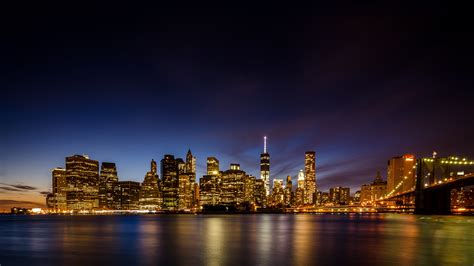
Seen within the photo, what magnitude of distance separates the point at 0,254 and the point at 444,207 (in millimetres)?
106538

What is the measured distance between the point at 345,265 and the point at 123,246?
78.5 ft

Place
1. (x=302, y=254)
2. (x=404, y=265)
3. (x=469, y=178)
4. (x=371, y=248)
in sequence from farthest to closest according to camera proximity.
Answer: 1. (x=469, y=178)
2. (x=371, y=248)
3. (x=302, y=254)
4. (x=404, y=265)

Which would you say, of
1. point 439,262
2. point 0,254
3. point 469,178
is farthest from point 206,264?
point 469,178

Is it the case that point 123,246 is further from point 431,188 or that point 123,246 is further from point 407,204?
point 407,204

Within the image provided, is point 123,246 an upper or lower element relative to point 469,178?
lower

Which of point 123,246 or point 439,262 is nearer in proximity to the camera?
point 439,262

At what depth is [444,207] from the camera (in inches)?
4525

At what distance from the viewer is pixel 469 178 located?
3634 inches

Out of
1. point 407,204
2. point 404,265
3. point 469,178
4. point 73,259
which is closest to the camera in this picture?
point 404,265

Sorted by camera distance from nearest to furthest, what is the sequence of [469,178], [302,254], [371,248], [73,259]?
[73,259] < [302,254] < [371,248] < [469,178]

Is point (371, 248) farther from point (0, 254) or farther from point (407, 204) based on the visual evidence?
point (407, 204)

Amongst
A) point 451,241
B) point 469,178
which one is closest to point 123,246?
point 451,241

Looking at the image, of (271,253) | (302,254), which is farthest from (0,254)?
(302,254)

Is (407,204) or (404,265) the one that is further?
(407,204)
